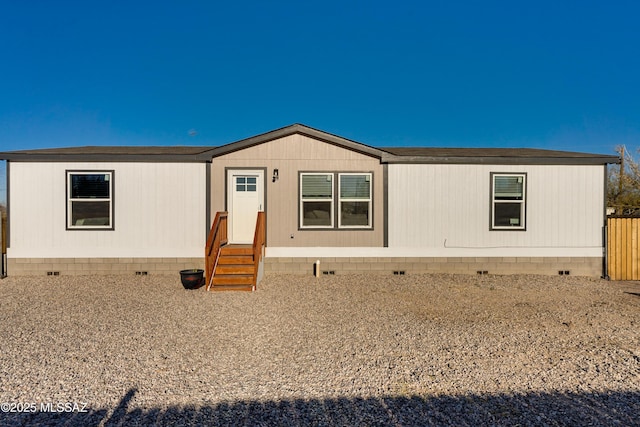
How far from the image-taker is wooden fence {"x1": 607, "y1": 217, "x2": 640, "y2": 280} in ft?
27.4

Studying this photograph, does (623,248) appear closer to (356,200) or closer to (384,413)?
(356,200)

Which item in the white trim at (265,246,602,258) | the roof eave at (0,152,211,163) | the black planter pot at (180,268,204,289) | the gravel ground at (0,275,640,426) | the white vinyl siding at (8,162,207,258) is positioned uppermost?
the roof eave at (0,152,211,163)

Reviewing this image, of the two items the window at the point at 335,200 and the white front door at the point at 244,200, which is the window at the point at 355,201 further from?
the white front door at the point at 244,200

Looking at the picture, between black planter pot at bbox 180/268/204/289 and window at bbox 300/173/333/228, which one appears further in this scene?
window at bbox 300/173/333/228

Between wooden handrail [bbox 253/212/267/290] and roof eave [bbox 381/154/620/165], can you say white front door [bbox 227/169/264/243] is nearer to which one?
wooden handrail [bbox 253/212/267/290]

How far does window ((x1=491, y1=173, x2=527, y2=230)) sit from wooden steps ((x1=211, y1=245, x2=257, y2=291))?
6168 millimetres

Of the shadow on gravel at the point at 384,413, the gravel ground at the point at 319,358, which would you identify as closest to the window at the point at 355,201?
the gravel ground at the point at 319,358

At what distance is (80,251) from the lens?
325 inches

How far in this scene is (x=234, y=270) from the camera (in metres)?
7.24

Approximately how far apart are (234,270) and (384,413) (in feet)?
16.9

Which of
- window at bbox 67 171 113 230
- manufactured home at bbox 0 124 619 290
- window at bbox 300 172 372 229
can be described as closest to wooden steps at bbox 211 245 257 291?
manufactured home at bbox 0 124 619 290

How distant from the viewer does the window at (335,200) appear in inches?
334

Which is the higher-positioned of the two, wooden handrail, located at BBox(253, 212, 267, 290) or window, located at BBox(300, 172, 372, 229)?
window, located at BBox(300, 172, 372, 229)

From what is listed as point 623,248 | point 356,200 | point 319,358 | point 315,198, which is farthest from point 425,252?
point 319,358
